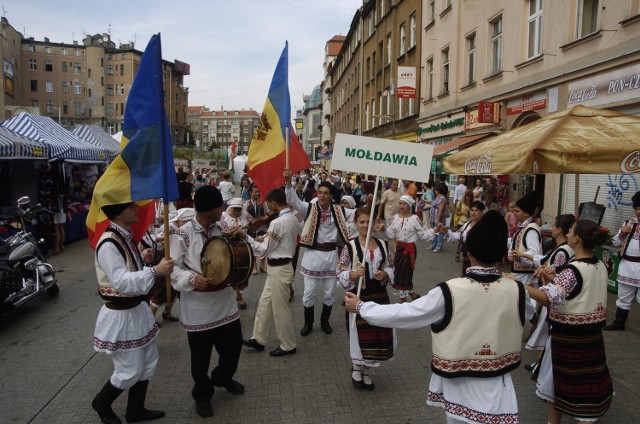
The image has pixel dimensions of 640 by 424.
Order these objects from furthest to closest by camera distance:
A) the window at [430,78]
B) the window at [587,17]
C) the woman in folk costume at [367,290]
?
1. the window at [430,78]
2. the window at [587,17]
3. the woman in folk costume at [367,290]

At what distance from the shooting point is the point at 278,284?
5328mm

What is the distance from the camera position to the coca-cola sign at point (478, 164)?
561 cm

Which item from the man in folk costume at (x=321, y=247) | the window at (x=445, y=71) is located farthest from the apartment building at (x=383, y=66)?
the man in folk costume at (x=321, y=247)

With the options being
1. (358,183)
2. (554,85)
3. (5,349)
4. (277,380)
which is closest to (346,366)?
(277,380)

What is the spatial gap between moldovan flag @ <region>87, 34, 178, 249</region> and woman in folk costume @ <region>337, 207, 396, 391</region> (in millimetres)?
1710

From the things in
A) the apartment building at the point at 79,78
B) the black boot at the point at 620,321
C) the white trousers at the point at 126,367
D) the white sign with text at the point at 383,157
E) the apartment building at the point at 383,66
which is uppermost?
Result: the apartment building at the point at 79,78

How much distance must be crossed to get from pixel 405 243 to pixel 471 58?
13137 millimetres

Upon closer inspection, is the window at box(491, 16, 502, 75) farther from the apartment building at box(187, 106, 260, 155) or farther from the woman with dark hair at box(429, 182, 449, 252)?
the apartment building at box(187, 106, 260, 155)

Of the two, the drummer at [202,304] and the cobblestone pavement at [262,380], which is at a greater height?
the drummer at [202,304]

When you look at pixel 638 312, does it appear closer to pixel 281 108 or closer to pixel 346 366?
pixel 346 366

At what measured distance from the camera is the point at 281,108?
22.3 ft

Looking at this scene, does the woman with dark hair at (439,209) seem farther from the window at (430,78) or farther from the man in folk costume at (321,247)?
the window at (430,78)

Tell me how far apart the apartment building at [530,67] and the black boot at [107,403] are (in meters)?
9.85

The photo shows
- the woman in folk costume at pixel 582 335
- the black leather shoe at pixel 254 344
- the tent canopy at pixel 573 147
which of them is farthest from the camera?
the black leather shoe at pixel 254 344
